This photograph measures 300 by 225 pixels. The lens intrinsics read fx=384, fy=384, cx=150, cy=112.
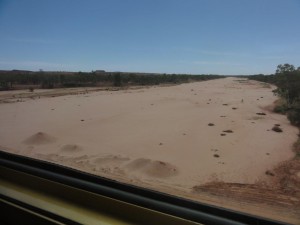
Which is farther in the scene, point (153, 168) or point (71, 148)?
point (71, 148)

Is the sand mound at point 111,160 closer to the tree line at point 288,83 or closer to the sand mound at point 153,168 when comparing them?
the sand mound at point 153,168

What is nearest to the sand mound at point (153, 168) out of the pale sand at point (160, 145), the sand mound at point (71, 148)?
the pale sand at point (160, 145)

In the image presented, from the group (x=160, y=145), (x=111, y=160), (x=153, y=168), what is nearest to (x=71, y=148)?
(x=111, y=160)

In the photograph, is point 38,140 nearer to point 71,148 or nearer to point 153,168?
point 71,148

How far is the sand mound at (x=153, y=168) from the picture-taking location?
408 centimetres

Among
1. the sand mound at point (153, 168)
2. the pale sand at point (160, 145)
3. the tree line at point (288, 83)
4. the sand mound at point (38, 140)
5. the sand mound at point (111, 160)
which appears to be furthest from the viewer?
the tree line at point (288, 83)

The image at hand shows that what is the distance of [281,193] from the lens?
307 cm

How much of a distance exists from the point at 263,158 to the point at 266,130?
103 inches

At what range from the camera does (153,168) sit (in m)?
4.28

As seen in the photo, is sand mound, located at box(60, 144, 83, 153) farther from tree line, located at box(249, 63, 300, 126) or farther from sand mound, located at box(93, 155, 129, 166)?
tree line, located at box(249, 63, 300, 126)

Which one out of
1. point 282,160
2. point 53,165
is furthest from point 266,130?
point 53,165

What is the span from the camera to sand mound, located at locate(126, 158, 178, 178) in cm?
408

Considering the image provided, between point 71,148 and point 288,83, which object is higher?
point 288,83

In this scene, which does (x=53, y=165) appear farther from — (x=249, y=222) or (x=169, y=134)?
(x=169, y=134)
